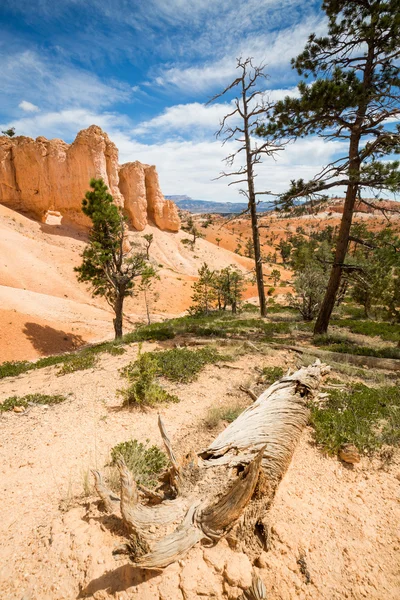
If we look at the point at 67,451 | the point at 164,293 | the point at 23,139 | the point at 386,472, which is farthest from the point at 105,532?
the point at 23,139

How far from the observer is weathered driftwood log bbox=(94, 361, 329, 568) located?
2496 mm

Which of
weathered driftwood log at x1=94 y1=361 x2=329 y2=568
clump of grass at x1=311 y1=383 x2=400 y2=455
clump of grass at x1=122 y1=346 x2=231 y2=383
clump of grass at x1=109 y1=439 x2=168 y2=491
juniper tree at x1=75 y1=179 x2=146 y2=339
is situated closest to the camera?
weathered driftwood log at x1=94 y1=361 x2=329 y2=568

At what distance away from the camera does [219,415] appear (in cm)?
516

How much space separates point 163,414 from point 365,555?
12.1 ft

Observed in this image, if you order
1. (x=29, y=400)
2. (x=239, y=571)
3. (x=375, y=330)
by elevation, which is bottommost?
(x=375, y=330)

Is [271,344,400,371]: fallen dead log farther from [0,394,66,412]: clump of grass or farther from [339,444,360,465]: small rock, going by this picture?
[0,394,66,412]: clump of grass

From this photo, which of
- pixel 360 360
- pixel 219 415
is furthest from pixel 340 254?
pixel 219 415

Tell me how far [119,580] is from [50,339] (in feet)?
59.3

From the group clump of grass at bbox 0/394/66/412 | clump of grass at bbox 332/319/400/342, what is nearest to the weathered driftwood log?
clump of grass at bbox 0/394/66/412

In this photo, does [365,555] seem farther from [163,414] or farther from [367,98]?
[367,98]

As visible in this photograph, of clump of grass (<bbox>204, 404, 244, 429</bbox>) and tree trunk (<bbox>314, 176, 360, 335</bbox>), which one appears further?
tree trunk (<bbox>314, 176, 360, 335</bbox>)

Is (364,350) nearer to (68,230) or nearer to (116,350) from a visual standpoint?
(116,350)

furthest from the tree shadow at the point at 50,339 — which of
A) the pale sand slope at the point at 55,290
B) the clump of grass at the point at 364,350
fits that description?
the clump of grass at the point at 364,350

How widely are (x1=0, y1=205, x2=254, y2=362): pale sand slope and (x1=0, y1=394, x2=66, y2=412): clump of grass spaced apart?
10802mm
